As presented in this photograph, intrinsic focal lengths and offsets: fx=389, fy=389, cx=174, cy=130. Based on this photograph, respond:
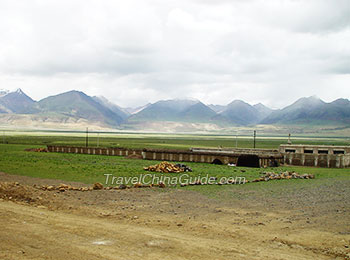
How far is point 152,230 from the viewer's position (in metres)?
10.1

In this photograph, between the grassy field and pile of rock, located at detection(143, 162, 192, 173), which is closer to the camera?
pile of rock, located at detection(143, 162, 192, 173)

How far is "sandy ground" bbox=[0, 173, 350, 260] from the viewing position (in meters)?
8.20

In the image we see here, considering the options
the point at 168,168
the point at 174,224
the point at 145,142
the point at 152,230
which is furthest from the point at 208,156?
the point at 145,142

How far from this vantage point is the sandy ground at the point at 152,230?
8203mm

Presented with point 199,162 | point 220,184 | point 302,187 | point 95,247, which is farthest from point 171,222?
point 199,162

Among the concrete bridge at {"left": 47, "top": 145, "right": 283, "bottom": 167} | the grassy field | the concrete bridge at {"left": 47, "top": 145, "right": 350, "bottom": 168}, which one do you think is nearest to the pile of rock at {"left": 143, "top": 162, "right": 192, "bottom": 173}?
the concrete bridge at {"left": 47, "top": 145, "right": 283, "bottom": 167}

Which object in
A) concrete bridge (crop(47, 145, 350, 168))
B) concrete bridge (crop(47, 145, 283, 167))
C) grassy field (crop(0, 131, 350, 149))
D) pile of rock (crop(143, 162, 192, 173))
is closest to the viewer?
pile of rock (crop(143, 162, 192, 173))

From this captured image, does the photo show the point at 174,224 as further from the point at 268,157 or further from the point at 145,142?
the point at 145,142

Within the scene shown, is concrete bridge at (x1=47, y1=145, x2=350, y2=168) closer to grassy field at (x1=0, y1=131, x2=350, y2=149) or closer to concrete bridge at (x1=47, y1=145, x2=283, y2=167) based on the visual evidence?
concrete bridge at (x1=47, y1=145, x2=283, y2=167)

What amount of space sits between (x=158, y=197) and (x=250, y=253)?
777 centimetres

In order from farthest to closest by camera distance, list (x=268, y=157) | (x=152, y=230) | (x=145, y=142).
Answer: (x=145, y=142) → (x=268, y=157) → (x=152, y=230)

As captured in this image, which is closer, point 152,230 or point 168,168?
point 152,230

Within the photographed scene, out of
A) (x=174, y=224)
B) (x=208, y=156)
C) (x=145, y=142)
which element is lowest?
(x=145, y=142)

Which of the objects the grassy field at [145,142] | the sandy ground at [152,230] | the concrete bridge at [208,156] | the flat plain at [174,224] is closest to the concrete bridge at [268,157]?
the concrete bridge at [208,156]
